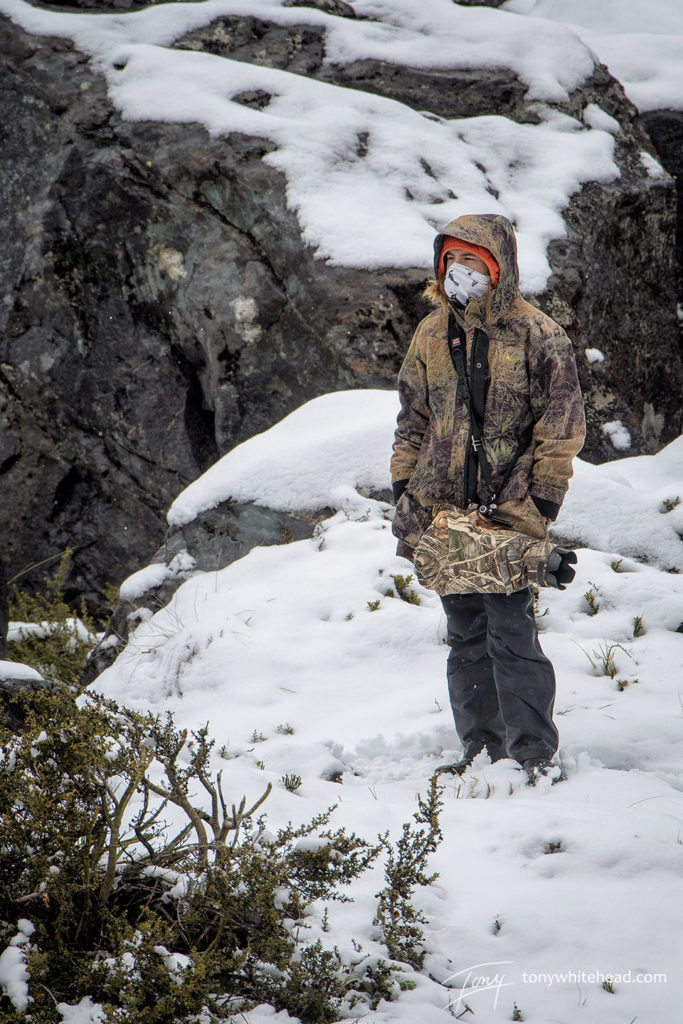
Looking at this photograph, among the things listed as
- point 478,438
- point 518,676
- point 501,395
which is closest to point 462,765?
point 518,676

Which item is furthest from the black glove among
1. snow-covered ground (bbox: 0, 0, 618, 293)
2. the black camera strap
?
snow-covered ground (bbox: 0, 0, 618, 293)

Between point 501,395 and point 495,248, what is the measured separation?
591 millimetres

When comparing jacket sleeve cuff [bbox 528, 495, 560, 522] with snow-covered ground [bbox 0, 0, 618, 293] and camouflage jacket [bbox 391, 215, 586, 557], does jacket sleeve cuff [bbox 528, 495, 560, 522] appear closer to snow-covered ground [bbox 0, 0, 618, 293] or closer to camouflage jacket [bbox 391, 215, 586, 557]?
camouflage jacket [bbox 391, 215, 586, 557]

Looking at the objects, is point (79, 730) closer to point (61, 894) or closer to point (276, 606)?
point (61, 894)

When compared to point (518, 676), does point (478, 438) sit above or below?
above

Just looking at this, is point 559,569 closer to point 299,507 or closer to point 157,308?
point 299,507

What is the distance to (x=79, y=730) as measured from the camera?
6.79 ft

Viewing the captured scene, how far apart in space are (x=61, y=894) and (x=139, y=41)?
9.72 metres

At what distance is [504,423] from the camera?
3.27 metres

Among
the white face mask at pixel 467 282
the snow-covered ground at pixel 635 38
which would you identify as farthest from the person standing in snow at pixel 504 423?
the snow-covered ground at pixel 635 38

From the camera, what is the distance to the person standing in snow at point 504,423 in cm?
317

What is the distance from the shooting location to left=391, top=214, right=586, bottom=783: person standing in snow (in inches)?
125

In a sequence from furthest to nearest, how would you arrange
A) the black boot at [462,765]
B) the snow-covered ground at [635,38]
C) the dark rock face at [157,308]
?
1. the snow-covered ground at [635,38]
2. the dark rock face at [157,308]
3. the black boot at [462,765]

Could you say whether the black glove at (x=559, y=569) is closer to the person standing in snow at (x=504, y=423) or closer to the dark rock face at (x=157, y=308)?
the person standing in snow at (x=504, y=423)
